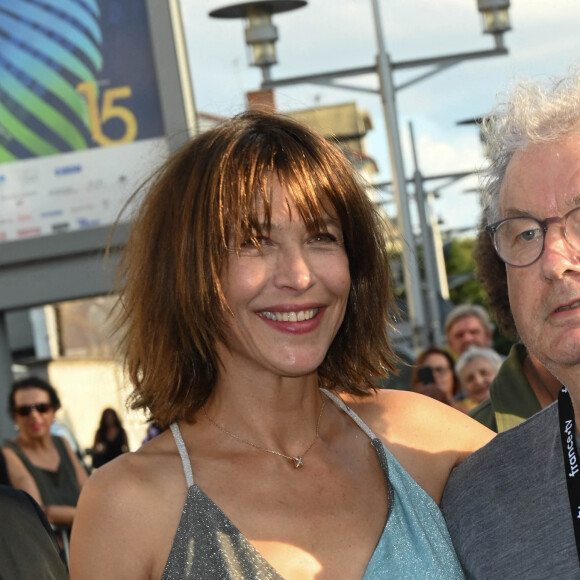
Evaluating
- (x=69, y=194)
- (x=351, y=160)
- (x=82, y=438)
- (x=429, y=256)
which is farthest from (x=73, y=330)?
(x=351, y=160)

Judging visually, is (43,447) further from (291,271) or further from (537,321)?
(537,321)

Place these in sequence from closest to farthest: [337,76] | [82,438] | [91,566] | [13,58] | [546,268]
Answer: [546,268] → [91,566] → [13,58] → [337,76] → [82,438]

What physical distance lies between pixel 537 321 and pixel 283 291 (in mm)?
682

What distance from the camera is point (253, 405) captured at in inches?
126

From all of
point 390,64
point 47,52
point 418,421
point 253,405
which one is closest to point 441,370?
point 47,52

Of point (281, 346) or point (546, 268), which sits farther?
point (281, 346)

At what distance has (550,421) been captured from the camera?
9.52 feet

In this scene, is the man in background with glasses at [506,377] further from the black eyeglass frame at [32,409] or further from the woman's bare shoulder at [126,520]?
the black eyeglass frame at [32,409]

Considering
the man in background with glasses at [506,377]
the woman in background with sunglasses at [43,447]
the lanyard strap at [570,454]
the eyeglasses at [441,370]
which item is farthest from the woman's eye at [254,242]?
the eyeglasses at [441,370]

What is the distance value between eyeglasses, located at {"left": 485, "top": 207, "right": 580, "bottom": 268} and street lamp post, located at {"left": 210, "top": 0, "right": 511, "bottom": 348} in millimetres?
9628

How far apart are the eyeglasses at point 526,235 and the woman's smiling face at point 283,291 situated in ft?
1.68

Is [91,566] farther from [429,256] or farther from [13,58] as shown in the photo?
[429,256]

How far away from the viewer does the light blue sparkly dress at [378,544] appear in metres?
2.90

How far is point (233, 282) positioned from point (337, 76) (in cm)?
1252
